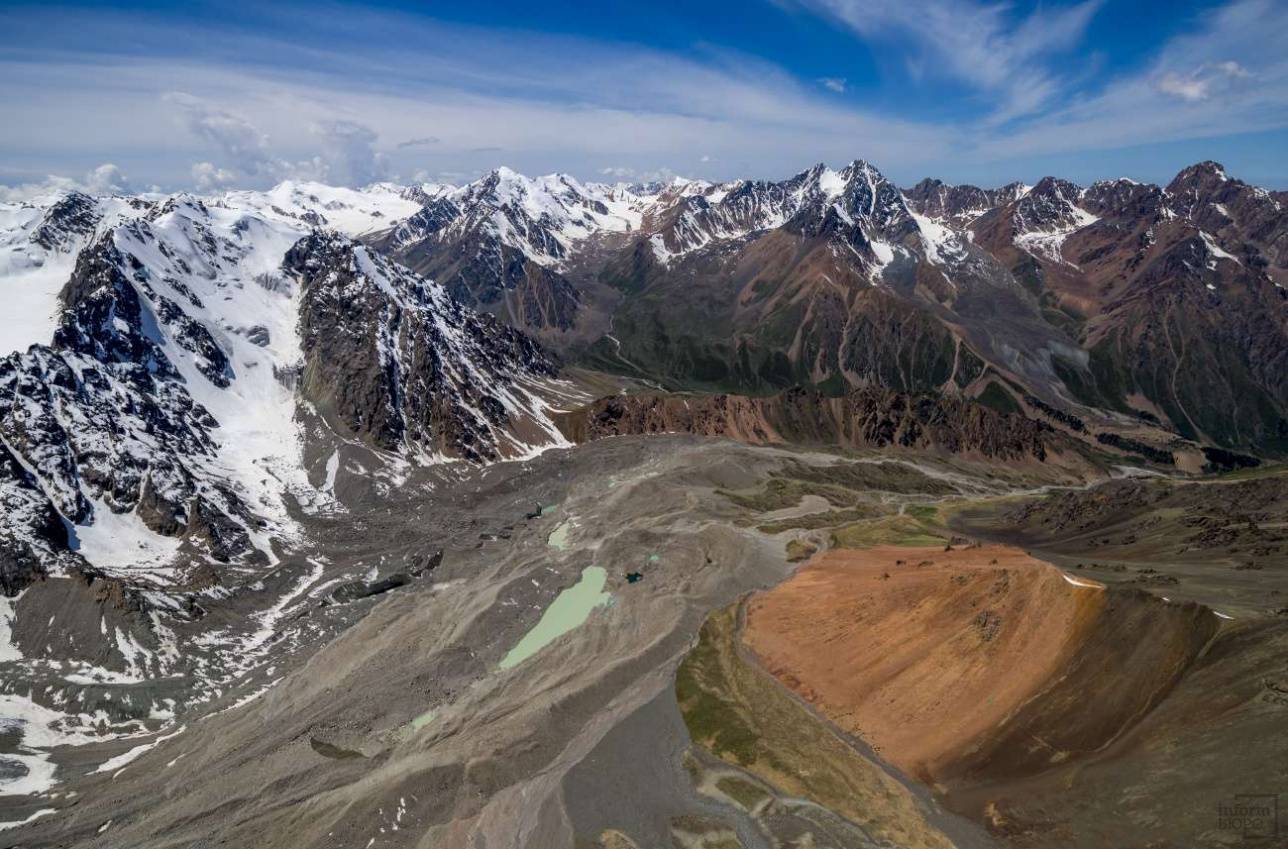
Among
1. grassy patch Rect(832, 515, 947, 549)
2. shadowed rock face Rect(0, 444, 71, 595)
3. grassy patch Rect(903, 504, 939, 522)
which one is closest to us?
shadowed rock face Rect(0, 444, 71, 595)

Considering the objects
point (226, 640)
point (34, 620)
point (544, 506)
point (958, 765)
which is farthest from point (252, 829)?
point (544, 506)

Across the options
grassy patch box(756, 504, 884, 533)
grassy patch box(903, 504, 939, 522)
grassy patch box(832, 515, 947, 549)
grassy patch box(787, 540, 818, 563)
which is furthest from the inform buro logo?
grassy patch box(903, 504, 939, 522)

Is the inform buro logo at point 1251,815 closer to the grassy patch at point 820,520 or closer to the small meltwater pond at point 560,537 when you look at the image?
the grassy patch at point 820,520

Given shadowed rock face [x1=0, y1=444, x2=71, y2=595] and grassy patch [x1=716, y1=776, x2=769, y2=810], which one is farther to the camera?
shadowed rock face [x1=0, y1=444, x2=71, y2=595]

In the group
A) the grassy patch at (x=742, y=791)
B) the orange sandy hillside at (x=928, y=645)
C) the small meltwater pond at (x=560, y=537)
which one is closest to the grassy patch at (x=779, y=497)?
the small meltwater pond at (x=560, y=537)

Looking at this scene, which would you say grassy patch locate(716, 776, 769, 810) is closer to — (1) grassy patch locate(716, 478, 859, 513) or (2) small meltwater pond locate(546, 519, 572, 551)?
(2) small meltwater pond locate(546, 519, 572, 551)

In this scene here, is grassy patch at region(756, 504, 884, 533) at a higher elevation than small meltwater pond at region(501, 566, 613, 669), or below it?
higher
